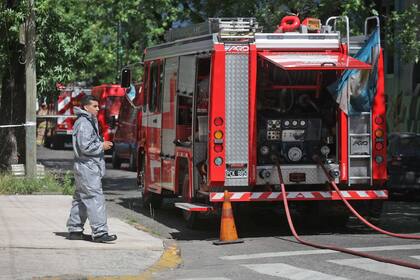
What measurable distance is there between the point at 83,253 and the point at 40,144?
40.4 m

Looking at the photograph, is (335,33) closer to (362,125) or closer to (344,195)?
(362,125)

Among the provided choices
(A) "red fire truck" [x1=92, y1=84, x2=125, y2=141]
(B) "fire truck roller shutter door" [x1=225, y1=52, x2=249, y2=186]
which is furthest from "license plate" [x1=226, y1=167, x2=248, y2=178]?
(A) "red fire truck" [x1=92, y1=84, x2=125, y2=141]

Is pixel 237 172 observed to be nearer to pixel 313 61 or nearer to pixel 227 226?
pixel 227 226

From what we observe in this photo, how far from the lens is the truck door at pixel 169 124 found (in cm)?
1351

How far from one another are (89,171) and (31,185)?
22.3 ft

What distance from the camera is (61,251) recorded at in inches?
390

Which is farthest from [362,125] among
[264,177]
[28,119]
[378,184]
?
[28,119]

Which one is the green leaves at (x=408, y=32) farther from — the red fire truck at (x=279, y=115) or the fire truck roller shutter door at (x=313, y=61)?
the fire truck roller shutter door at (x=313, y=61)

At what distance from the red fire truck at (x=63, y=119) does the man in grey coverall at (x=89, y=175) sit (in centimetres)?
2680

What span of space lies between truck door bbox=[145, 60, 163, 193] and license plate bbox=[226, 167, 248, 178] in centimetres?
295

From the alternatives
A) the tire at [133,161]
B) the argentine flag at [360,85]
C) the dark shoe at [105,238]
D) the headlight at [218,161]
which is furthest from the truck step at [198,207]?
the tire at [133,161]

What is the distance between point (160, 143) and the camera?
563 inches

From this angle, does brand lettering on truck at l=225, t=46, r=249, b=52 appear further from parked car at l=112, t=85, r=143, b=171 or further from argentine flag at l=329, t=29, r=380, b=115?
parked car at l=112, t=85, r=143, b=171

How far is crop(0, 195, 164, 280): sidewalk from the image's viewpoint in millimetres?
8773
